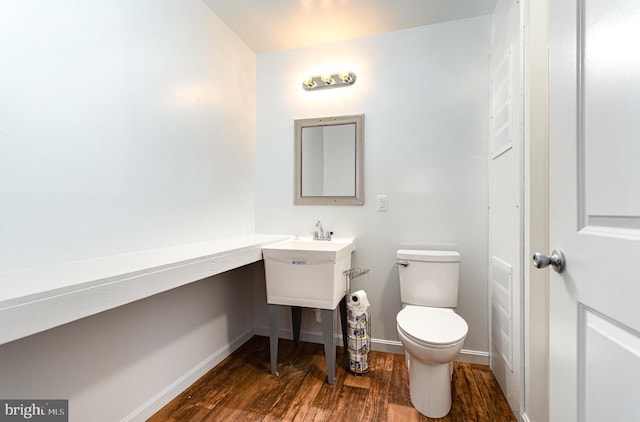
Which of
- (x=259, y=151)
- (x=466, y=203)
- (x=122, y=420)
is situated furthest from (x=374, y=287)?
(x=122, y=420)

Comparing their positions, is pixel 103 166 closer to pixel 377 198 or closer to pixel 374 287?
pixel 377 198

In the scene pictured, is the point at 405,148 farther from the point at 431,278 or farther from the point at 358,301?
the point at 358,301

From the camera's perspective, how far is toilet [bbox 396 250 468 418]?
4.50ft

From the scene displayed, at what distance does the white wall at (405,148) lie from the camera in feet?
6.32

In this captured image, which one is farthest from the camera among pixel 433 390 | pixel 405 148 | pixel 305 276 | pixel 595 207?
pixel 405 148

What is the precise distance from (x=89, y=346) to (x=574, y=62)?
1.87 m

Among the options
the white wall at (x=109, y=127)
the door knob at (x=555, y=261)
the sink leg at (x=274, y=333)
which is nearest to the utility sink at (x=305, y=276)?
the sink leg at (x=274, y=333)

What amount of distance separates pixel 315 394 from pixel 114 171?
5.09 feet

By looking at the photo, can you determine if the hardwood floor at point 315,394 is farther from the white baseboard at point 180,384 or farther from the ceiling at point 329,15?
the ceiling at point 329,15

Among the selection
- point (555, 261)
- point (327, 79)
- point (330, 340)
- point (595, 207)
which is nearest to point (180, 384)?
point (330, 340)

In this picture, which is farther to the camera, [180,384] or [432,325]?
[180,384]

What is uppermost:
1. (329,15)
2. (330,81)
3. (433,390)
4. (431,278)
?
(329,15)

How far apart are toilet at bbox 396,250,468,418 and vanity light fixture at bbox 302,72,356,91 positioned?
1.34 m

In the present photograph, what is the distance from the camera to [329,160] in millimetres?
2234
